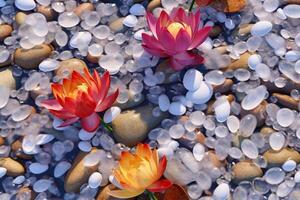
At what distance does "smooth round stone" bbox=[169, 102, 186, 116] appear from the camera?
1355 millimetres

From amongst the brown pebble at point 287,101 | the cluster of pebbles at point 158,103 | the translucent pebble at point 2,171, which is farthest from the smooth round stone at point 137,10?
the translucent pebble at point 2,171

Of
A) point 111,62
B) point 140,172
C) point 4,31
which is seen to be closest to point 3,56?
point 4,31

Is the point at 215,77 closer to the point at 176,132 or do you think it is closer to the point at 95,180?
the point at 176,132

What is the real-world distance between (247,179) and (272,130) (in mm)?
143

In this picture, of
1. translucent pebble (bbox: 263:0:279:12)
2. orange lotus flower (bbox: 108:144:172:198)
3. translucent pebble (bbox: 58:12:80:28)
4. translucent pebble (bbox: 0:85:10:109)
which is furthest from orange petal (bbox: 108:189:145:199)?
translucent pebble (bbox: 263:0:279:12)

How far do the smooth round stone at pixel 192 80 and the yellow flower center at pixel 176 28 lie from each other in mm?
110

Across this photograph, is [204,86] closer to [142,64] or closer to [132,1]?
[142,64]

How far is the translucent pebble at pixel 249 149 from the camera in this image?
1.32 metres

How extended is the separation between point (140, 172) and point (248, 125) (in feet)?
1.08

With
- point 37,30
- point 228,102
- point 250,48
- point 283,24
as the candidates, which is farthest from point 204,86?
point 37,30

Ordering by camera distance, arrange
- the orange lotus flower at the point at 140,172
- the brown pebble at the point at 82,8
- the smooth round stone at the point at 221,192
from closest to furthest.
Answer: the orange lotus flower at the point at 140,172 < the smooth round stone at the point at 221,192 < the brown pebble at the point at 82,8

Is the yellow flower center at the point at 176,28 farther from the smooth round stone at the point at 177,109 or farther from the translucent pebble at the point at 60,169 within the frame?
the translucent pebble at the point at 60,169

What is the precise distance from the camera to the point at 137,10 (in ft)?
4.86

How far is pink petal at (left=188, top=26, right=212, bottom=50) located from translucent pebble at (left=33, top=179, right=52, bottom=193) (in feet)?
1.59
